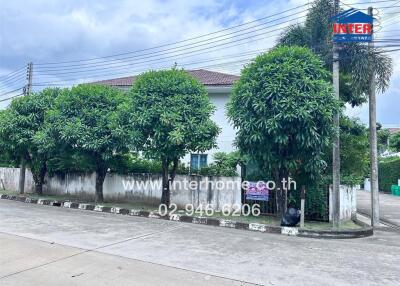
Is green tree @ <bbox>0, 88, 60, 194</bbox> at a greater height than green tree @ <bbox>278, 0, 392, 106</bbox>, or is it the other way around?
green tree @ <bbox>278, 0, 392, 106</bbox>

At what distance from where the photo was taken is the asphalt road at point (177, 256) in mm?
5535

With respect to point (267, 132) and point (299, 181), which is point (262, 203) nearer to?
point (299, 181)

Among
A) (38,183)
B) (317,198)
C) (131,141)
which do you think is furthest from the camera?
(38,183)

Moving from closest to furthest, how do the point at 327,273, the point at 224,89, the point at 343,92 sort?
the point at 327,273 < the point at 343,92 < the point at 224,89

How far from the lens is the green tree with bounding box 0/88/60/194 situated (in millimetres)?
15641

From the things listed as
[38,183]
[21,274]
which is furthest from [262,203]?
[38,183]

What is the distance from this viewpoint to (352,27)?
36.4 ft

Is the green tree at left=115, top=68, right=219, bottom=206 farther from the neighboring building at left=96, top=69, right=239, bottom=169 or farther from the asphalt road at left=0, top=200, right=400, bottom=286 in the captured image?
the neighboring building at left=96, top=69, right=239, bottom=169

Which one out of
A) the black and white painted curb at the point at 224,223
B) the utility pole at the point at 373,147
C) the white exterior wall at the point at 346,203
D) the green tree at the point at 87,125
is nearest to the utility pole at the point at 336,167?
the black and white painted curb at the point at 224,223

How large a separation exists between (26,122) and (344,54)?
1246 cm

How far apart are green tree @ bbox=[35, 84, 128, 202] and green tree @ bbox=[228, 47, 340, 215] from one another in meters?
4.58

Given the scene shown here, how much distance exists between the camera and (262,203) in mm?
11953

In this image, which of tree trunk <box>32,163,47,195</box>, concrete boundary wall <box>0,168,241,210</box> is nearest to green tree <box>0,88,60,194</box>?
tree trunk <box>32,163,47,195</box>

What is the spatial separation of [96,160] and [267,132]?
704 centimetres
